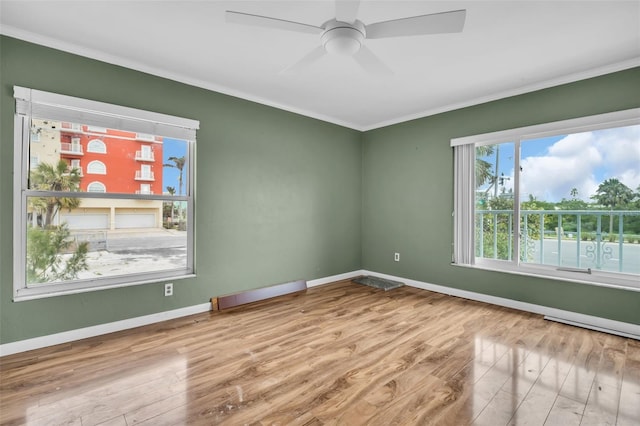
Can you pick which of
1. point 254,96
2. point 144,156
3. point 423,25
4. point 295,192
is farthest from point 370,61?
point 144,156

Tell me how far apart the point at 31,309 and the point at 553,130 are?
5.12m

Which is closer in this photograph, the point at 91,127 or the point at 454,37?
the point at 454,37

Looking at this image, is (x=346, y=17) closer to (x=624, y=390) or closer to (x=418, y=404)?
(x=418, y=404)

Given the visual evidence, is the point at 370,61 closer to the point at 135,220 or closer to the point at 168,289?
the point at 135,220

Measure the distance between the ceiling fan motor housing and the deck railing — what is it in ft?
9.34

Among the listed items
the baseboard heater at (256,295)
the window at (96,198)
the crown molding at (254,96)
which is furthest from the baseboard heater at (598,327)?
the window at (96,198)

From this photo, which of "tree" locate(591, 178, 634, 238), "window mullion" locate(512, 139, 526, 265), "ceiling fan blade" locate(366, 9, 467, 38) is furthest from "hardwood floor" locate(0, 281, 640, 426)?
"ceiling fan blade" locate(366, 9, 467, 38)

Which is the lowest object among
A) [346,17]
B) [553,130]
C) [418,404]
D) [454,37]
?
[418,404]

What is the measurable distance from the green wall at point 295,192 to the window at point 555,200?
0.15 meters

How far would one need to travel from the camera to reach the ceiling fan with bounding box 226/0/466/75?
166cm

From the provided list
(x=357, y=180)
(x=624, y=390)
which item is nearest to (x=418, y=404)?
(x=624, y=390)

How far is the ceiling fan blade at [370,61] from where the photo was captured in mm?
2074

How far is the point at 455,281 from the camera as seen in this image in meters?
3.93

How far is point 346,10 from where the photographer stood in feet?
5.50
